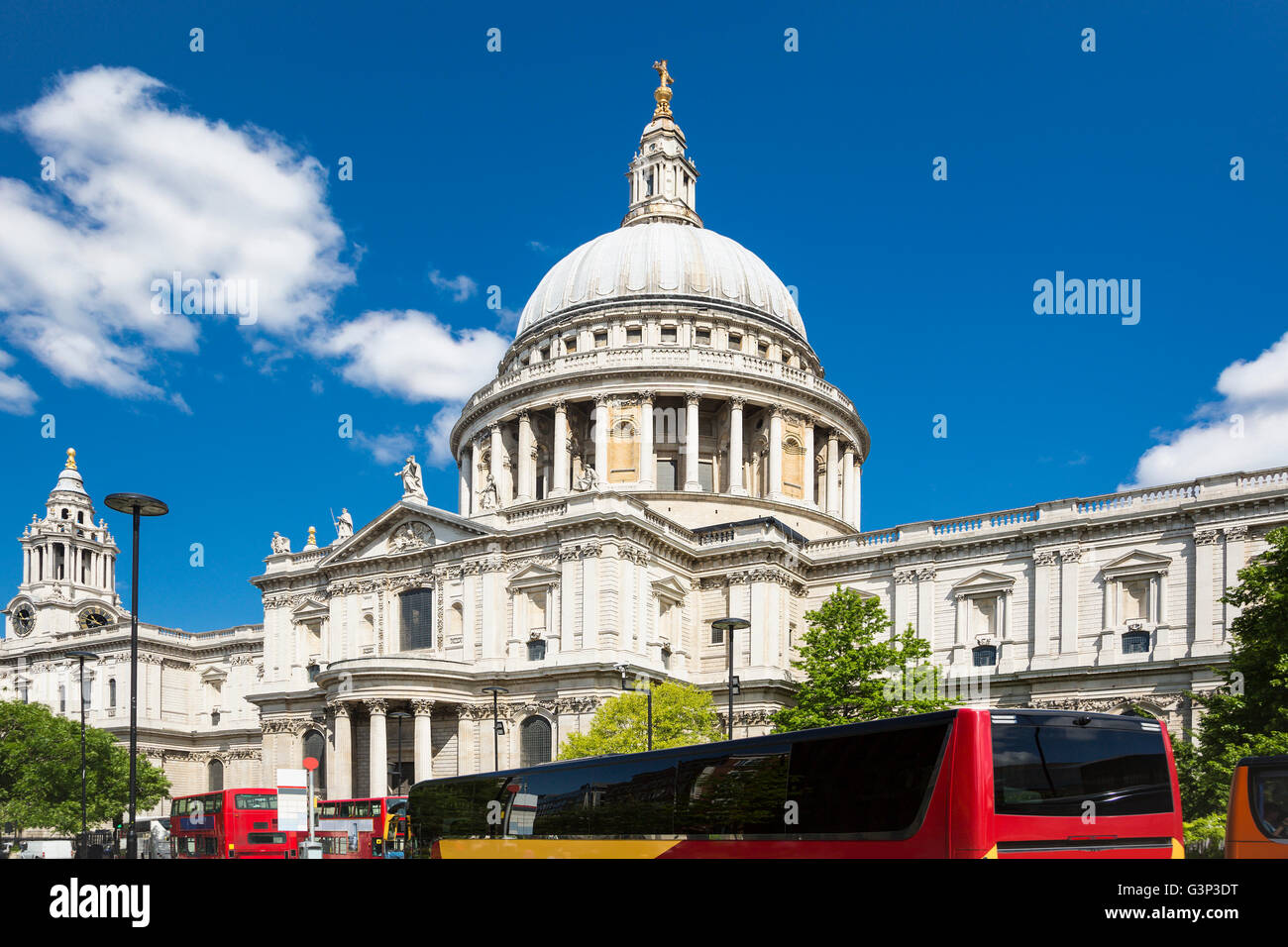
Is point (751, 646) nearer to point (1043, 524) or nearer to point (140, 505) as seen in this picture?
point (1043, 524)

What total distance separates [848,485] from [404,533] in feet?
Result: 116

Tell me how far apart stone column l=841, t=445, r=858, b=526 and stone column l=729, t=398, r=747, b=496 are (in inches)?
413

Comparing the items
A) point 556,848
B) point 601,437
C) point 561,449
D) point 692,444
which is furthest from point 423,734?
point 556,848

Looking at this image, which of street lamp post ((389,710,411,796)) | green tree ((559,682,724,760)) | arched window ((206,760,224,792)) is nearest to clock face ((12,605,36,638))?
arched window ((206,760,224,792))

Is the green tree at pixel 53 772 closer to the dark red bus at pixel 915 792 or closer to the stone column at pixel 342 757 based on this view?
the stone column at pixel 342 757

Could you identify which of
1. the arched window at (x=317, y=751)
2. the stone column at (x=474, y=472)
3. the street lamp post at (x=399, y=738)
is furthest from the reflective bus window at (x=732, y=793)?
the stone column at (x=474, y=472)

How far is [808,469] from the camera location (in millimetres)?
81188

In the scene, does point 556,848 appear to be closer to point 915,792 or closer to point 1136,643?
point 915,792

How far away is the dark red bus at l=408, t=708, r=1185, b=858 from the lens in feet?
50.5

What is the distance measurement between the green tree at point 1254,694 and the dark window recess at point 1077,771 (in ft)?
66.3

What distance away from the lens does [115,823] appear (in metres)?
70.7

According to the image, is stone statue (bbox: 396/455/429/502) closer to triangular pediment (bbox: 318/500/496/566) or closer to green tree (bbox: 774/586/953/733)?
triangular pediment (bbox: 318/500/496/566)

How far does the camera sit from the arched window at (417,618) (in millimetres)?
63750

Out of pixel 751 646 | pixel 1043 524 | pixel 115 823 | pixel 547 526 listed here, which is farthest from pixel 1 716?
pixel 1043 524
